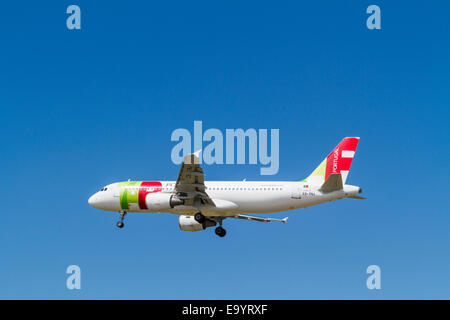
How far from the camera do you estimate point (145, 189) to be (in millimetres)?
70125

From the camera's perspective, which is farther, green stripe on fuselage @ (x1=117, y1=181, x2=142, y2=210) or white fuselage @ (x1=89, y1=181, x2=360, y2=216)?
green stripe on fuselage @ (x1=117, y1=181, x2=142, y2=210)

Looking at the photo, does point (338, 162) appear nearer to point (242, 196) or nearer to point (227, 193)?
point (242, 196)

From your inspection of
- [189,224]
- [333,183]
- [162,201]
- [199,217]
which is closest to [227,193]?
[199,217]

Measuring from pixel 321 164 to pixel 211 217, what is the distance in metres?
13.0

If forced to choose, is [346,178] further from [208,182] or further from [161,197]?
[161,197]

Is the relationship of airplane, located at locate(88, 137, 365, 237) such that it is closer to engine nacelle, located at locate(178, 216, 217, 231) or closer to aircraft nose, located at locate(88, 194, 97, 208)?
aircraft nose, located at locate(88, 194, 97, 208)

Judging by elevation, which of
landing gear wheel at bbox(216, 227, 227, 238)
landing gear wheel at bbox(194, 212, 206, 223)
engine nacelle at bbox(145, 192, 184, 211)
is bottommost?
landing gear wheel at bbox(216, 227, 227, 238)

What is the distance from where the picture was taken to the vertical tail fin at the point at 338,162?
6844 centimetres

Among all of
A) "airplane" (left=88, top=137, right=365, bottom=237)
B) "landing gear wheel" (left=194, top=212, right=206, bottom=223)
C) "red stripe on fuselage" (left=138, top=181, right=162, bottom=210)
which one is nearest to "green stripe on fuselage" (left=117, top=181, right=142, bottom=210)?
"airplane" (left=88, top=137, right=365, bottom=237)

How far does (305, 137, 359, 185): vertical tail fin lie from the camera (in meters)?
68.4

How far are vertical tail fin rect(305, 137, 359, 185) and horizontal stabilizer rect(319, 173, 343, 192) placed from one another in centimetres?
270
